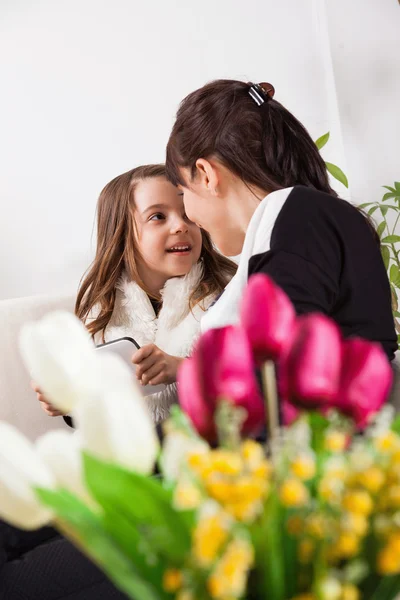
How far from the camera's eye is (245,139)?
1318 mm

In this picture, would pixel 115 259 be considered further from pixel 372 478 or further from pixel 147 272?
pixel 372 478

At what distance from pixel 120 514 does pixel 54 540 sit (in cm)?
70

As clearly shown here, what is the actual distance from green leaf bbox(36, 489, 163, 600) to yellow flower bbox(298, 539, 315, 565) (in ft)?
0.24

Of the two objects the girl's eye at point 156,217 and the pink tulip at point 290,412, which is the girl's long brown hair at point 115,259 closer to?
the girl's eye at point 156,217

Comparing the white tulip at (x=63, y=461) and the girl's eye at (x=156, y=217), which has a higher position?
the white tulip at (x=63, y=461)

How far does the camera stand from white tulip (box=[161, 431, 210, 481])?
0.34 m

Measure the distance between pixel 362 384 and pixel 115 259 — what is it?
154cm

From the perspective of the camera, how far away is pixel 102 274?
1822 millimetres

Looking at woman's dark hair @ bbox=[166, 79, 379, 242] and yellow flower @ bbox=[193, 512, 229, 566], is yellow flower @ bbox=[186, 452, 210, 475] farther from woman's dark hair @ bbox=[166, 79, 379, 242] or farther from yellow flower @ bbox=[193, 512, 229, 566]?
woman's dark hair @ bbox=[166, 79, 379, 242]

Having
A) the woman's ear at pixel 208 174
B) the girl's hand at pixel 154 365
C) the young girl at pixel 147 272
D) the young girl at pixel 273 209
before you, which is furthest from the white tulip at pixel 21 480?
the young girl at pixel 147 272

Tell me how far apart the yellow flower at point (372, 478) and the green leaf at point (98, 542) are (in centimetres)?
11

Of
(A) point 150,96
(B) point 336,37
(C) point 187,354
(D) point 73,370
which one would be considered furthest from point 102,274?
(D) point 73,370

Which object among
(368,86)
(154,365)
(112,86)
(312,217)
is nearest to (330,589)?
(312,217)

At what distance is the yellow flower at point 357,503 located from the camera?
0.30 meters
